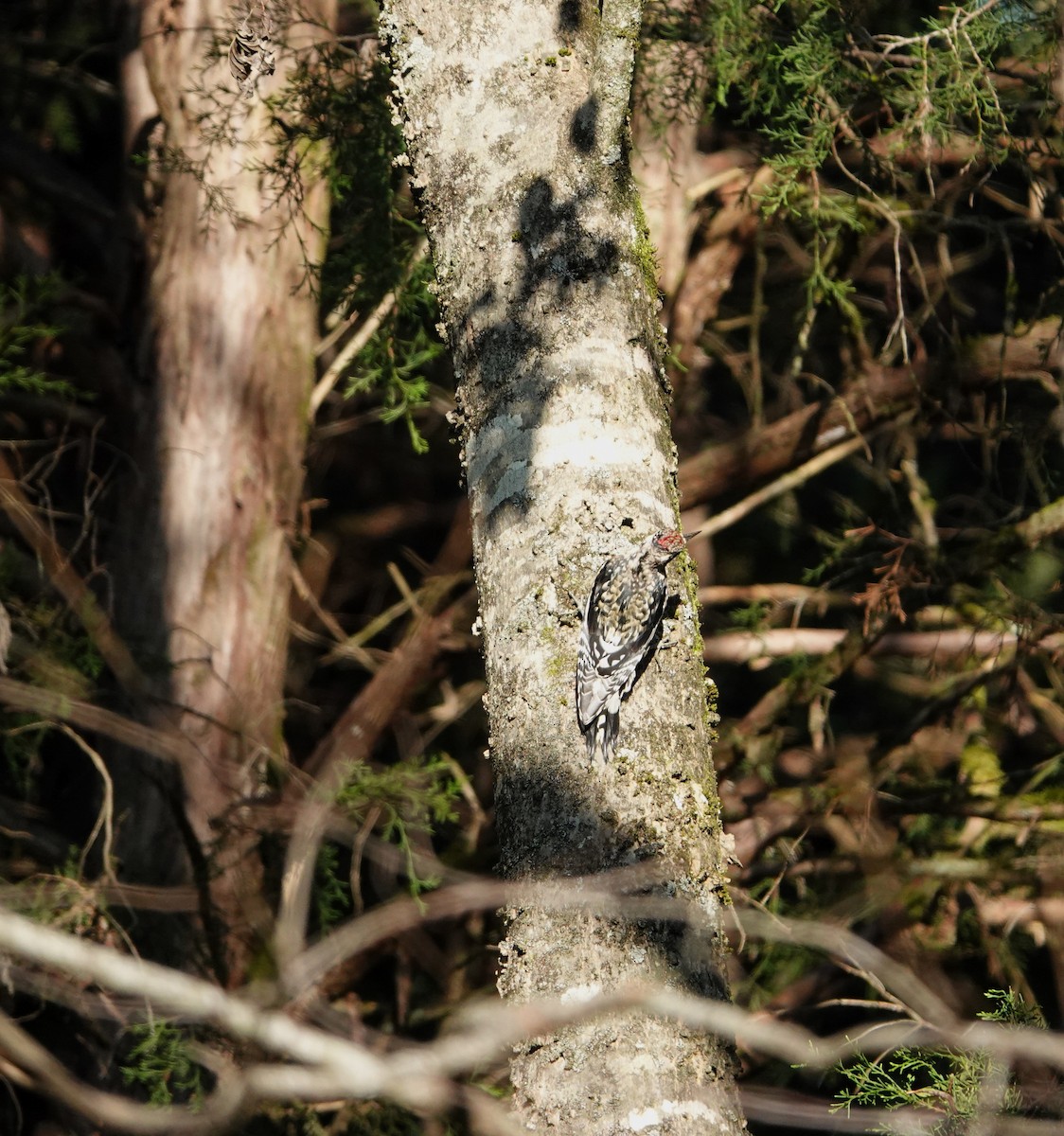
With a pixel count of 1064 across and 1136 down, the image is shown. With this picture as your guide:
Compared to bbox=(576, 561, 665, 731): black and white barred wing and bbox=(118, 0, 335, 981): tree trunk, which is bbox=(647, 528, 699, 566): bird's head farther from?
bbox=(118, 0, 335, 981): tree trunk

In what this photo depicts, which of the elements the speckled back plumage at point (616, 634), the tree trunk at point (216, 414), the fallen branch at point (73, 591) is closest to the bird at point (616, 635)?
the speckled back plumage at point (616, 634)

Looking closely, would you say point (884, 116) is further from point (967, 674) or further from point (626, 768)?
point (626, 768)

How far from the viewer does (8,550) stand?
402 cm

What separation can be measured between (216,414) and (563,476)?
2.68 meters

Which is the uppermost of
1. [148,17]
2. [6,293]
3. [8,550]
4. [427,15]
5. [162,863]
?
[148,17]

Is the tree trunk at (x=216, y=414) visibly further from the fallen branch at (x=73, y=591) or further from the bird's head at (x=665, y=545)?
the bird's head at (x=665, y=545)

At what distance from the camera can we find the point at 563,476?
1.91 meters

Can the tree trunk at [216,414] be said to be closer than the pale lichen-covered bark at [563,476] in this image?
No

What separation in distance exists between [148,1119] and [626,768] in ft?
3.02

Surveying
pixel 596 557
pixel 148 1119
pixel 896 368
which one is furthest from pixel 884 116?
pixel 148 1119

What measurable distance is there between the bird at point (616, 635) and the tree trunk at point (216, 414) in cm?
240

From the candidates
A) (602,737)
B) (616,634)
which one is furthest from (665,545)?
(602,737)

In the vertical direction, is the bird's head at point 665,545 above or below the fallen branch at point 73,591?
above

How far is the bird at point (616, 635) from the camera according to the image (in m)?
1.77
